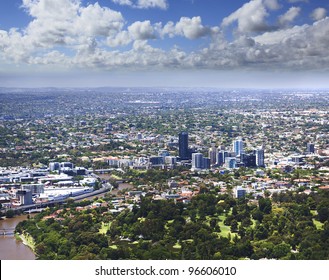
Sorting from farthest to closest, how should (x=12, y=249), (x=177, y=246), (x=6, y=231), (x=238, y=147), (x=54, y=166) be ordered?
(x=238, y=147), (x=54, y=166), (x=6, y=231), (x=12, y=249), (x=177, y=246)

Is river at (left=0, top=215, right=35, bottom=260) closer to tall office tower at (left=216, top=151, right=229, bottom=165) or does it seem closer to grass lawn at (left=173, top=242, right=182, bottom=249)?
grass lawn at (left=173, top=242, right=182, bottom=249)

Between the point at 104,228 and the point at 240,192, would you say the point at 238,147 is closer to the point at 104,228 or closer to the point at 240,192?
the point at 240,192

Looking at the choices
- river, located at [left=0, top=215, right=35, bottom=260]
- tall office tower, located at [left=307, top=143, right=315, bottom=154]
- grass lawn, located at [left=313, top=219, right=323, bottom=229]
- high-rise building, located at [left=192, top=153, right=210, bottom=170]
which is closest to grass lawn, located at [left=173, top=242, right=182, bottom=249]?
river, located at [left=0, top=215, right=35, bottom=260]

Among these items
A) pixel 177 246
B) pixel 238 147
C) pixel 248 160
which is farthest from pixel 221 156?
pixel 177 246

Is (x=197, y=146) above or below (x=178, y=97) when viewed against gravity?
below

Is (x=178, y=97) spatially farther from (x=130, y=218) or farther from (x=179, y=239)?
(x=179, y=239)

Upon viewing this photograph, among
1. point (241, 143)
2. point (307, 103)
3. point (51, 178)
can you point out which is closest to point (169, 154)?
point (241, 143)

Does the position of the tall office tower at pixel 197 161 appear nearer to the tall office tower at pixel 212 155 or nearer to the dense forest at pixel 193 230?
the tall office tower at pixel 212 155
